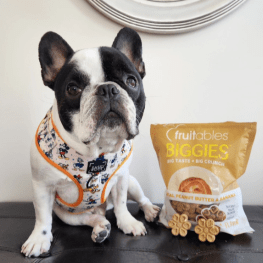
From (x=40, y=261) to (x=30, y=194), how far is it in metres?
0.63

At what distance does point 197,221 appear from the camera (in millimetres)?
850

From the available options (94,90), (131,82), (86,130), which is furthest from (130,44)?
(86,130)

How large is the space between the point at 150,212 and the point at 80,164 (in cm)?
41

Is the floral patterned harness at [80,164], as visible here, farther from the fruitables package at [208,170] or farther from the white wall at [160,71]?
the white wall at [160,71]

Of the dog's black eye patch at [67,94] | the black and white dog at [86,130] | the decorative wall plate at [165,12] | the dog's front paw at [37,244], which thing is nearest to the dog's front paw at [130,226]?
the black and white dog at [86,130]

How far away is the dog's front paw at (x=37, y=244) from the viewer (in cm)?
76

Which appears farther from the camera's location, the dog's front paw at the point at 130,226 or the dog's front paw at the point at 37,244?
the dog's front paw at the point at 130,226

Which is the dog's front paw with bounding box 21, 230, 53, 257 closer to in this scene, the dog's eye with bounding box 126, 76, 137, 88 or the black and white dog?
the black and white dog

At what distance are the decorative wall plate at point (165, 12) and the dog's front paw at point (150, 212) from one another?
856 mm

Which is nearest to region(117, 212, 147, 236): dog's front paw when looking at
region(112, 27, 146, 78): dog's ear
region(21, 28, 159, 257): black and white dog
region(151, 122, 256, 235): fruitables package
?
region(21, 28, 159, 257): black and white dog

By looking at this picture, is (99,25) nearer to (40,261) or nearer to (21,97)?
(21,97)

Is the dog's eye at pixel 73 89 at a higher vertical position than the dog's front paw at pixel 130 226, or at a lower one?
higher

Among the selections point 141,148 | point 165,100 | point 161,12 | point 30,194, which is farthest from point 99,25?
point 30,194

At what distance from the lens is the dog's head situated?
2.10 feet
